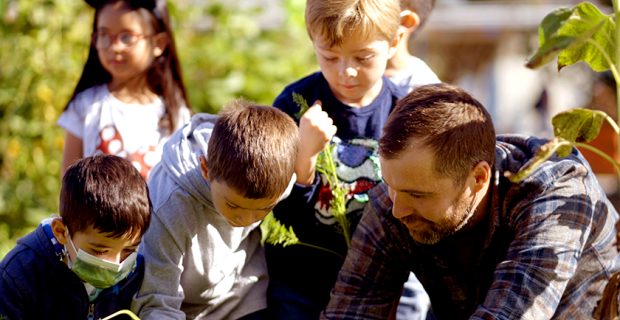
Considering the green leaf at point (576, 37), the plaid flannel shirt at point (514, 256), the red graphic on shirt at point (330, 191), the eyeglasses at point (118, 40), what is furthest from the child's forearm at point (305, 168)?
the eyeglasses at point (118, 40)

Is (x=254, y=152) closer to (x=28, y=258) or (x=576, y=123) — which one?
(x=28, y=258)

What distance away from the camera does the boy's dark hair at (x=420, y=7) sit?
9.12 feet

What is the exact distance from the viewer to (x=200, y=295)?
2.24 meters

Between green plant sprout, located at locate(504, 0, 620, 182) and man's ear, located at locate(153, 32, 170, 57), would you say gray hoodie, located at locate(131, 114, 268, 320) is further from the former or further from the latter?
green plant sprout, located at locate(504, 0, 620, 182)

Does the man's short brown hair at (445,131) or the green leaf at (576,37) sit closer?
the green leaf at (576,37)

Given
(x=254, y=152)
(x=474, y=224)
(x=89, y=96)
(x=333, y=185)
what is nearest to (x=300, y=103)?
(x=333, y=185)

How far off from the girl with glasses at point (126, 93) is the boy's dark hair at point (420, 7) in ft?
3.86

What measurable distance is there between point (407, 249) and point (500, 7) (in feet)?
33.6

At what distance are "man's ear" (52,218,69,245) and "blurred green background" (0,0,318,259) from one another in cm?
250

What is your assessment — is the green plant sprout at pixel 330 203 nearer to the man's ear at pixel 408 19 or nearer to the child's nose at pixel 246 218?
the child's nose at pixel 246 218

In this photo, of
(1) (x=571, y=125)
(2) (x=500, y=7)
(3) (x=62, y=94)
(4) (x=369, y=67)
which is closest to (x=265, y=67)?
(3) (x=62, y=94)

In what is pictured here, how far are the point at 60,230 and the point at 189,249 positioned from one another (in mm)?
444

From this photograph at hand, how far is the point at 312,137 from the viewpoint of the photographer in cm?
213

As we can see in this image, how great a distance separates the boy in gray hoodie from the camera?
1925mm
